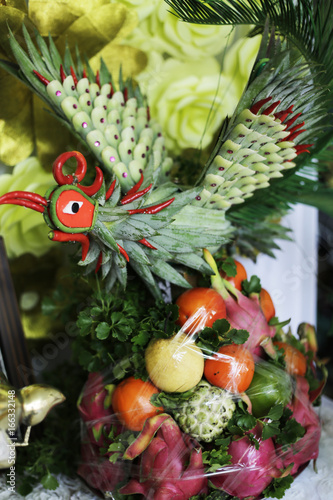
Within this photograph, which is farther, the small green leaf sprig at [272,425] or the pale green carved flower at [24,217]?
the pale green carved flower at [24,217]

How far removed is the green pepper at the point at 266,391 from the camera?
21.0 inches

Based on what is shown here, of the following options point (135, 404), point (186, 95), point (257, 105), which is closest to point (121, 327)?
point (135, 404)

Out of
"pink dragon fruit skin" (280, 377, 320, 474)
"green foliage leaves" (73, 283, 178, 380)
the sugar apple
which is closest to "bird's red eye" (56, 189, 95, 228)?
"green foliage leaves" (73, 283, 178, 380)

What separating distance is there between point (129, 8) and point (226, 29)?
15cm

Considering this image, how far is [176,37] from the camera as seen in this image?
0.70 meters

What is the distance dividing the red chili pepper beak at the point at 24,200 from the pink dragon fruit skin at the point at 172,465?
0.28m

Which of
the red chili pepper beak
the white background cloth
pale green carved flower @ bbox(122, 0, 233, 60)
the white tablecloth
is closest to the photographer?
the red chili pepper beak

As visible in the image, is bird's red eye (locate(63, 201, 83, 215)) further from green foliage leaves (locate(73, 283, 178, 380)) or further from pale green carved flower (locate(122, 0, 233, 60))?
pale green carved flower (locate(122, 0, 233, 60))

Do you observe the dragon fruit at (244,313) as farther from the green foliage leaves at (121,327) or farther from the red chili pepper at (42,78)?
the red chili pepper at (42,78)

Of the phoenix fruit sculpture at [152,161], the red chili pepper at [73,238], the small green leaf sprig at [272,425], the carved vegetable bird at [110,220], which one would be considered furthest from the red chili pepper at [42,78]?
the small green leaf sprig at [272,425]

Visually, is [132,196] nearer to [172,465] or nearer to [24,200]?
[24,200]

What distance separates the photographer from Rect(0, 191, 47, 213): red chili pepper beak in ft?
1.53

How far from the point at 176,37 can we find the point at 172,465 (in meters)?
0.62

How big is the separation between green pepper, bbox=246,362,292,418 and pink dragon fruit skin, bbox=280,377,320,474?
29 mm
